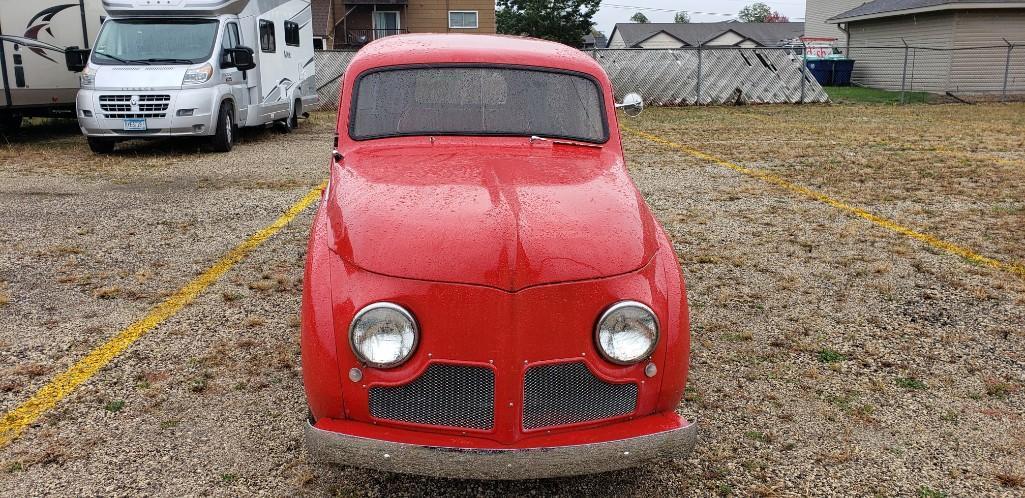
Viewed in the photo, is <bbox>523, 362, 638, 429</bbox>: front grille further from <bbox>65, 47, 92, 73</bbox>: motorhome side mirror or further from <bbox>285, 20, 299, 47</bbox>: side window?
<bbox>285, 20, 299, 47</bbox>: side window

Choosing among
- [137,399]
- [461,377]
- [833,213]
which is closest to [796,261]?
[833,213]

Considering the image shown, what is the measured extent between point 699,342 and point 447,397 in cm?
228

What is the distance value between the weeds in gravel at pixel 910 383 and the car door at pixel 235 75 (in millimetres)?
10514

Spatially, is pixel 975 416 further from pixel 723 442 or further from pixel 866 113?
pixel 866 113

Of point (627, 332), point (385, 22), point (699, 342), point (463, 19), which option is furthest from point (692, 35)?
point (627, 332)

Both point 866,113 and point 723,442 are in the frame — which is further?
point 866,113

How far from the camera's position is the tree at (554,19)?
194 ft

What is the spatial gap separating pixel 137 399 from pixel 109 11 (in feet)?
32.2

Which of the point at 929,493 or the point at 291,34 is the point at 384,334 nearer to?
the point at 929,493

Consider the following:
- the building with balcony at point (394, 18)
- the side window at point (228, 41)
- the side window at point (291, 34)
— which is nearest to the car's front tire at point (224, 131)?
the side window at point (228, 41)

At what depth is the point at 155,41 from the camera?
1162 centimetres

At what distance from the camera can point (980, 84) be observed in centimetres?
2762

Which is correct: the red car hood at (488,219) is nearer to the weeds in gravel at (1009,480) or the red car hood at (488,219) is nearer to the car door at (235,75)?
the weeds in gravel at (1009,480)

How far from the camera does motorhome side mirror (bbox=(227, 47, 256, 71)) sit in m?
11.8
